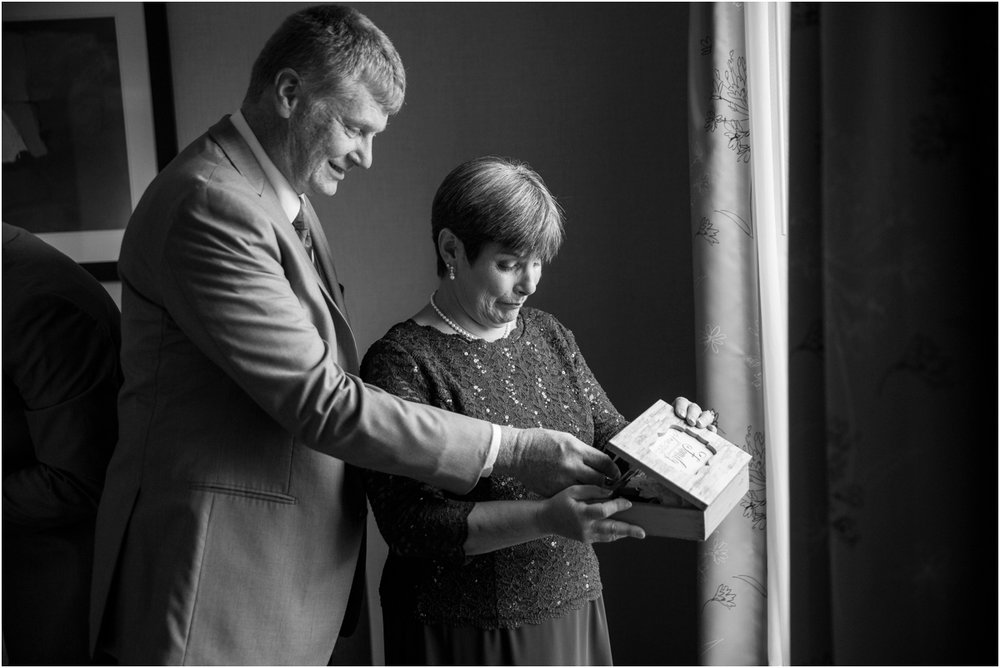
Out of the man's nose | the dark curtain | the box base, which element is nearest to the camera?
the dark curtain

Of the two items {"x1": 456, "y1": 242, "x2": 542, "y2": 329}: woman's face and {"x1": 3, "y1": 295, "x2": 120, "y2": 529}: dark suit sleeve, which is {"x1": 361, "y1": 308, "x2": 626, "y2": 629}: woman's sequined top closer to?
{"x1": 456, "y1": 242, "x2": 542, "y2": 329}: woman's face

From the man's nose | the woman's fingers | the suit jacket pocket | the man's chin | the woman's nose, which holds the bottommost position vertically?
the woman's fingers

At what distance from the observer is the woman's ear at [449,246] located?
5.15 feet

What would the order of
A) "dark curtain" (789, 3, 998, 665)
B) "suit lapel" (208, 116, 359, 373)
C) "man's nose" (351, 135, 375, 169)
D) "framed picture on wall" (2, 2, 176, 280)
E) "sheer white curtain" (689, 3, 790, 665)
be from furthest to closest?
"framed picture on wall" (2, 2, 176, 280), "sheer white curtain" (689, 3, 790, 665), "man's nose" (351, 135, 375, 169), "suit lapel" (208, 116, 359, 373), "dark curtain" (789, 3, 998, 665)

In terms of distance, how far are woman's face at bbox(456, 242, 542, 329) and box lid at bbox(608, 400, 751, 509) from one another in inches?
12.6

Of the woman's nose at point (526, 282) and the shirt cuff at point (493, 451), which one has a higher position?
the woman's nose at point (526, 282)

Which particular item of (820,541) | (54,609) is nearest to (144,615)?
(54,609)

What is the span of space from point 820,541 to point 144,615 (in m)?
1.11

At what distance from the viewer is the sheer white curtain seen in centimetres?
199

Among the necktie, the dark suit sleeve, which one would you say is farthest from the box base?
the dark suit sleeve

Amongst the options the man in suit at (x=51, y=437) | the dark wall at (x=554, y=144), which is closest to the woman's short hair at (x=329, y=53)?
the man in suit at (x=51, y=437)

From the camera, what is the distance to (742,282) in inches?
79.3

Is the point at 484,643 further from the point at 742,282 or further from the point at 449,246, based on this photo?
the point at 742,282

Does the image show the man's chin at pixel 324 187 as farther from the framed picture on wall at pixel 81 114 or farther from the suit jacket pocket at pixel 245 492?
the framed picture on wall at pixel 81 114
